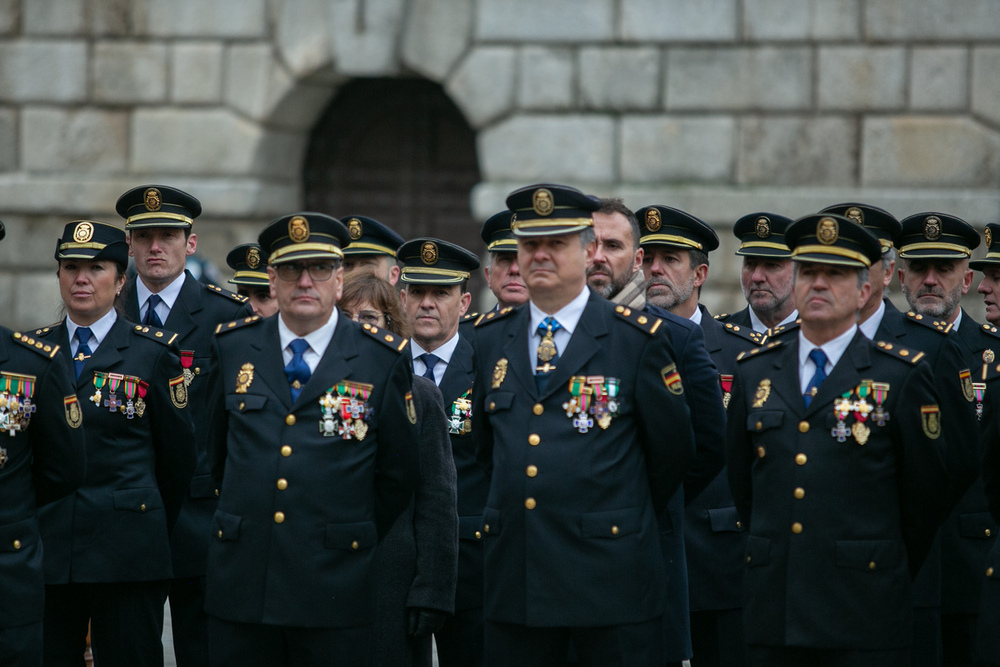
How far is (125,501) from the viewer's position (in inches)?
219

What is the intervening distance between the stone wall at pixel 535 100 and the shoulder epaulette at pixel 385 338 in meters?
5.73

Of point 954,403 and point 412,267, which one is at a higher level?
point 412,267

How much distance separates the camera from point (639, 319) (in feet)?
15.4

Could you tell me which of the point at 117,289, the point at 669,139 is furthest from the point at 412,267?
the point at 669,139

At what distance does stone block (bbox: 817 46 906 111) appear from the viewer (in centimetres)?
1015

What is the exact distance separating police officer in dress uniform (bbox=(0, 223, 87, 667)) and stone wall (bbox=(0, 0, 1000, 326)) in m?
6.00

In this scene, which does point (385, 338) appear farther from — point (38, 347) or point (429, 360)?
point (38, 347)

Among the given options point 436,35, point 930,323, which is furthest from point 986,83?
point 930,323

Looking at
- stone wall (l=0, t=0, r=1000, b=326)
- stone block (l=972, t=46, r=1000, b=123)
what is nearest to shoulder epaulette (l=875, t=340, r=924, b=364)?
stone wall (l=0, t=0, r=1000, b=326)

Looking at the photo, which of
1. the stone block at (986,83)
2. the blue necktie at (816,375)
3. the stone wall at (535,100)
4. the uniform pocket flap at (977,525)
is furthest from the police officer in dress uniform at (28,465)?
the stone block at (986,83)

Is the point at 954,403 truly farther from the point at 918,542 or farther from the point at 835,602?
the point at 835,602

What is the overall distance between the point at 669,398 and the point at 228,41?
295 inches

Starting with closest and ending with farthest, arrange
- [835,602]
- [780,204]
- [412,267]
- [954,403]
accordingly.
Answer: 1. [835,602]
2. [954,403]
3. [412,267]
4. [780,204]

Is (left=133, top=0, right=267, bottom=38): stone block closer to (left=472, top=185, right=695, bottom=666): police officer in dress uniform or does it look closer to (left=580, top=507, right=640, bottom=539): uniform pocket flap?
(left=472, top=185, right=695, bottom=666): police officer in dress uniform
